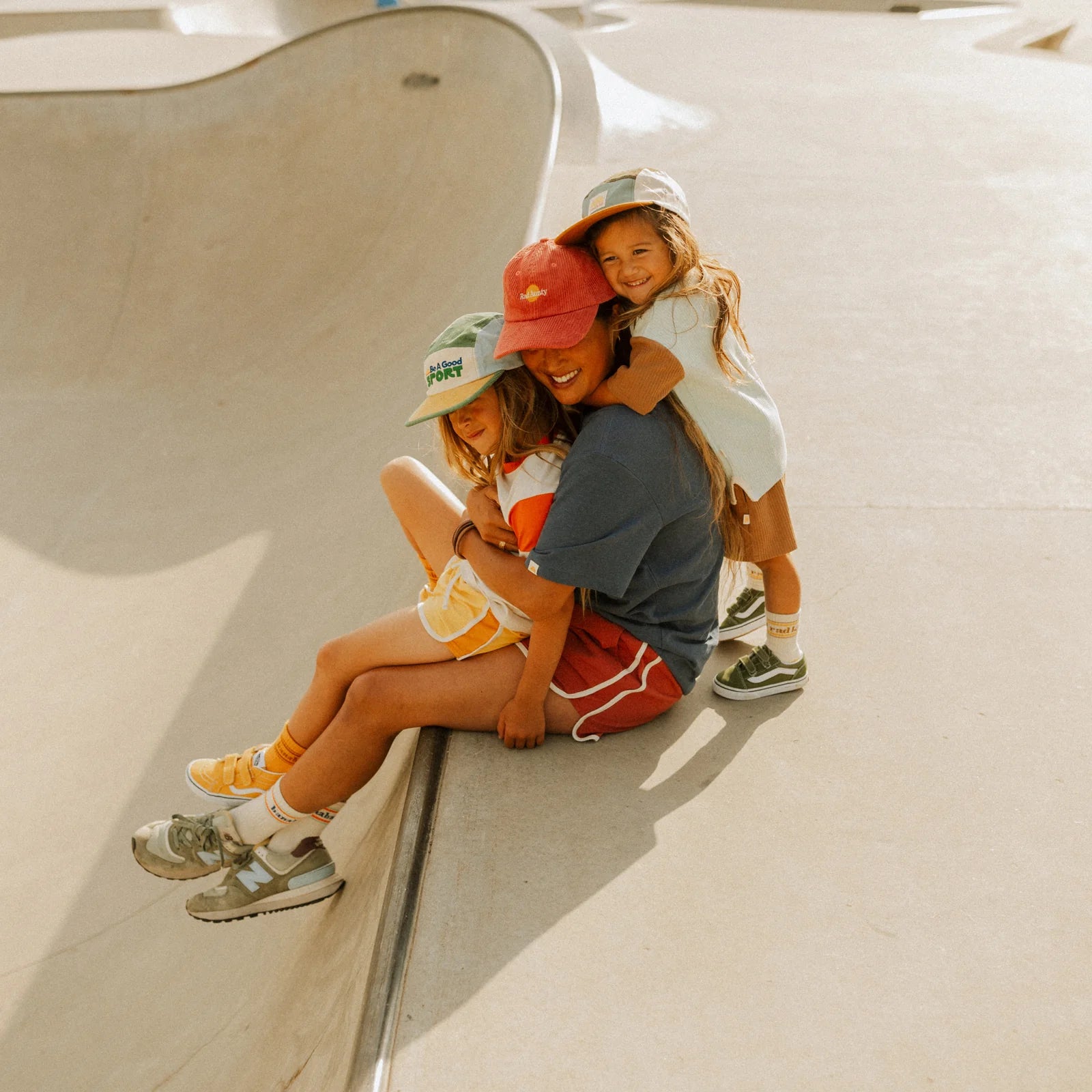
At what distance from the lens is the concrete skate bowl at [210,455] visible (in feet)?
9.62

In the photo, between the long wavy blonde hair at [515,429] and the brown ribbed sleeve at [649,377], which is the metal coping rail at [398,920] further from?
the brown ribbed sleeve at [649,377]

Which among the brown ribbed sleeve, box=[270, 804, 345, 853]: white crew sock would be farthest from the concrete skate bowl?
the brown ribbed sleeve

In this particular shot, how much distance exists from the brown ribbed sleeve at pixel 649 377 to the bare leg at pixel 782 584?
26.5 inches

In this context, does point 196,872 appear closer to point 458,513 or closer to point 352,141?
point 458,513

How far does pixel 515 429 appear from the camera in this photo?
237 centimetres

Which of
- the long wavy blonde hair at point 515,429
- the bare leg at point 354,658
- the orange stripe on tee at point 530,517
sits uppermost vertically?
the long wavy blonde hair at point 515,429

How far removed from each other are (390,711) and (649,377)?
0.98m

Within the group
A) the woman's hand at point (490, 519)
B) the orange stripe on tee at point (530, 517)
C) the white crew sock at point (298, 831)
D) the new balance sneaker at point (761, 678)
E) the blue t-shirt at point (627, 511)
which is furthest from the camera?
the new balance sneaker at point (761, 678)

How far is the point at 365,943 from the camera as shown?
2.17 meters

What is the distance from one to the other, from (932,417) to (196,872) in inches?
128

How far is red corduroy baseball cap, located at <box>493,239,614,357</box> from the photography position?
7.34 ft

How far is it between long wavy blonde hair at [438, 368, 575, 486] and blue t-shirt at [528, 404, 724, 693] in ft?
0.35

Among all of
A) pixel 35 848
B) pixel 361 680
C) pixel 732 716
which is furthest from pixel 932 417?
pixel 35 848

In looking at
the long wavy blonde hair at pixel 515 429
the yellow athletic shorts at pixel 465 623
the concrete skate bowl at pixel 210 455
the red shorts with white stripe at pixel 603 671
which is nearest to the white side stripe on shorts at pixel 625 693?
the red shorts with white stripe at pixel 603 671
